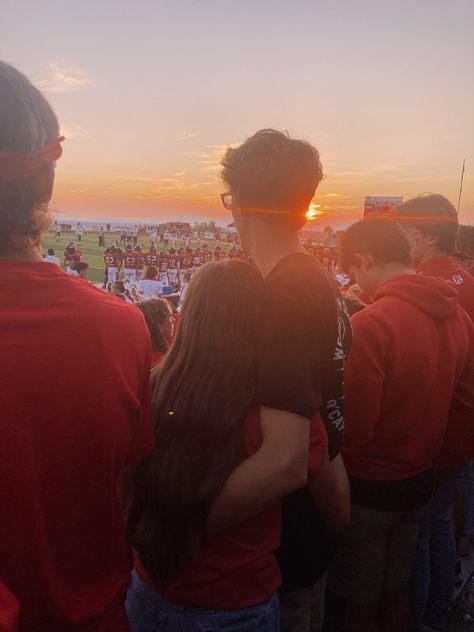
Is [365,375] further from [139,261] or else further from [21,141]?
[139,261]

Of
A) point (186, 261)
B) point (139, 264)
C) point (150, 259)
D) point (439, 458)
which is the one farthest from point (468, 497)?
point (186, 261)

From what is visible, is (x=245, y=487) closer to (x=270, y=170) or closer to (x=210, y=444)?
(x=210, y=444)

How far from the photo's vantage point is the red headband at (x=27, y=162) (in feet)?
Result: 2.99

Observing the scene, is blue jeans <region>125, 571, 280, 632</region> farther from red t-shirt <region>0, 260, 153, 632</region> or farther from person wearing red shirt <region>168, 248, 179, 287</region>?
person wearing red shirt <region>168, 248, 179, 287</region>

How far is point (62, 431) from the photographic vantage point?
0.92m

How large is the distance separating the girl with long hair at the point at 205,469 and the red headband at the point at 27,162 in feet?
1.80

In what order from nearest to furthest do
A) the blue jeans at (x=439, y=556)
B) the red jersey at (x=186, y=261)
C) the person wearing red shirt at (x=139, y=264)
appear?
the blue jeans at (x=439, y=556) < the person wearing red shirt at (x=139, y=264) < the red jersey at (x=186, y=261)

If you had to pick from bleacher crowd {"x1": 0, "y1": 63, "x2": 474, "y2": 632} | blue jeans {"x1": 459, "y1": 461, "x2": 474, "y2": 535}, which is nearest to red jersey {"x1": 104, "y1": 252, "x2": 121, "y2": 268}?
blue jeans {"x1": 459, "y1": 461, "x2": 474, "y2": 535}

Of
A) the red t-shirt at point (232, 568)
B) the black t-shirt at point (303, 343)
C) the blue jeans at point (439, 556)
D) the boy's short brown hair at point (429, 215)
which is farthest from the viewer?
the boy's short brown hair at point (429, 215)

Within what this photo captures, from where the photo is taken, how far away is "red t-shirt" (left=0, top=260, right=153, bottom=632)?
882 millimetres

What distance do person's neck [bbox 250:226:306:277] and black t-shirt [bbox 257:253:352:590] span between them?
2.4 inches

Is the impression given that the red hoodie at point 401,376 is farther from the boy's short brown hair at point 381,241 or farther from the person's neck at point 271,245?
the person's neck at point 271,245

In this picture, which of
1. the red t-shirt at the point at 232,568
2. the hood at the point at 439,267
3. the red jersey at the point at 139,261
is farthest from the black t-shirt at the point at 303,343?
the red jersey at the point at 139,261

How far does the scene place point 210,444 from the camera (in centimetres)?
128
